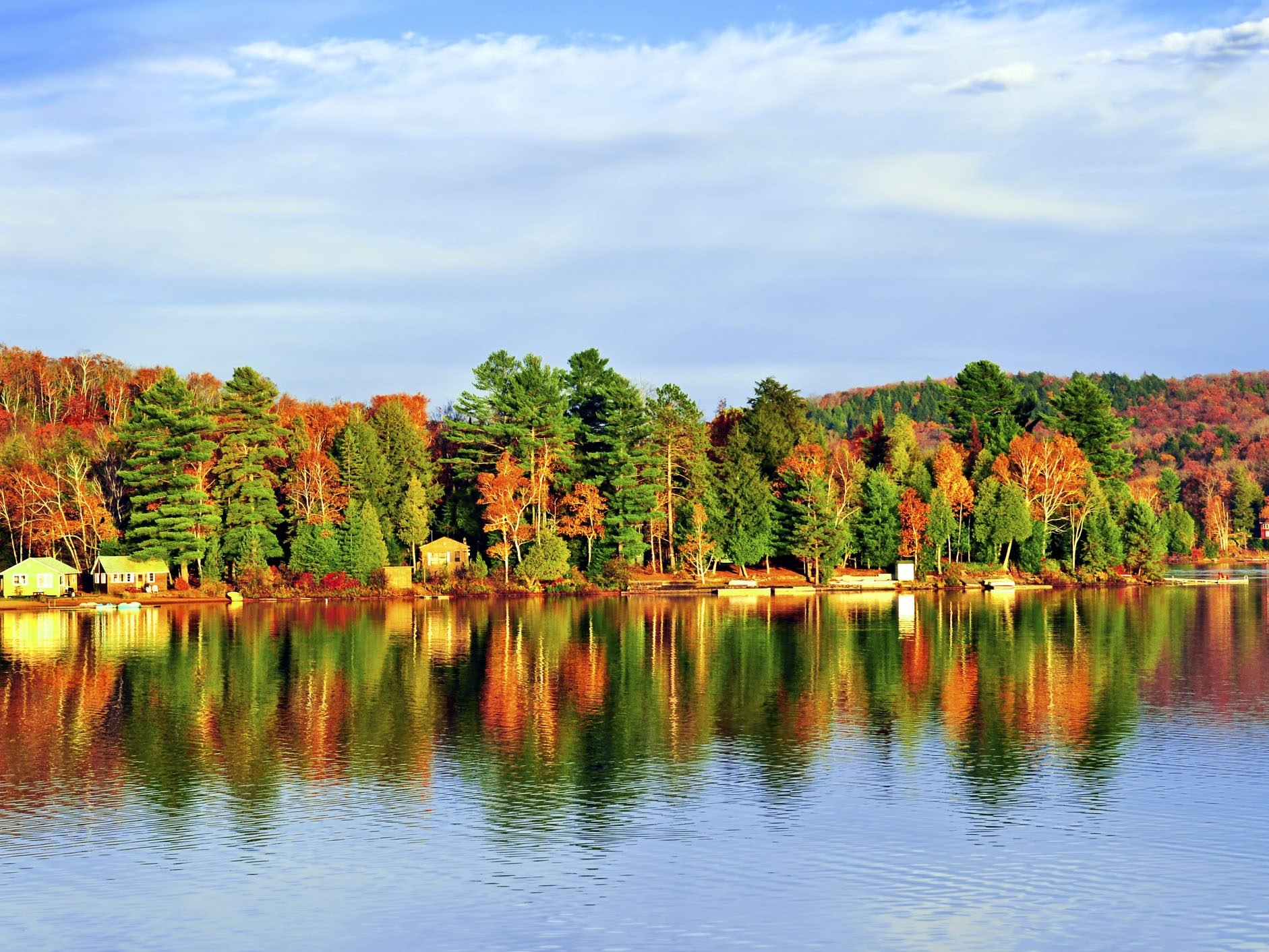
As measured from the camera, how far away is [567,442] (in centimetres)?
11812

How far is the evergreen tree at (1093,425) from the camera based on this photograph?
13362 centimetres

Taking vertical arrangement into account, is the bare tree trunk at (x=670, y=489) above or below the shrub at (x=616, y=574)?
above

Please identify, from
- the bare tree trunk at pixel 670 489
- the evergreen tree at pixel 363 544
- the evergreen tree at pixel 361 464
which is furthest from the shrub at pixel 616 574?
the evergreen tree at pixel 361 464

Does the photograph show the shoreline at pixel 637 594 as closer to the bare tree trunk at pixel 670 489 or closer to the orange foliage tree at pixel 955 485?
the bare tree trunk at pixel 670 489

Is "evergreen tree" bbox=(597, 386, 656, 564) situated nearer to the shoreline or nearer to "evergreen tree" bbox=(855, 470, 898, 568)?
the shoreline

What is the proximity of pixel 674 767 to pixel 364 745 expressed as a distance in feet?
33.7

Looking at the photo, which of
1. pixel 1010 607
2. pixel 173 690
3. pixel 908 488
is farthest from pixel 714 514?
pixel 173 690

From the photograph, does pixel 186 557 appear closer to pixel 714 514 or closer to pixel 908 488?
pixel 714 514

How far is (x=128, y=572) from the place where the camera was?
4018 inches

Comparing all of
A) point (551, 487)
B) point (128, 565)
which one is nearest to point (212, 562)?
point (128, 565)

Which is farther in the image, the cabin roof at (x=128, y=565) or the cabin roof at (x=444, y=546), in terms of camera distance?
the cabin roof at (x=444, y=546)

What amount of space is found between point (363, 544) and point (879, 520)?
151ft

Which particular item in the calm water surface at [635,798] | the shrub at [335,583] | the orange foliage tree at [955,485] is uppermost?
the orange foliage tree at [955,485]

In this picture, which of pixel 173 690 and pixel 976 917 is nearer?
pixel 976 917
